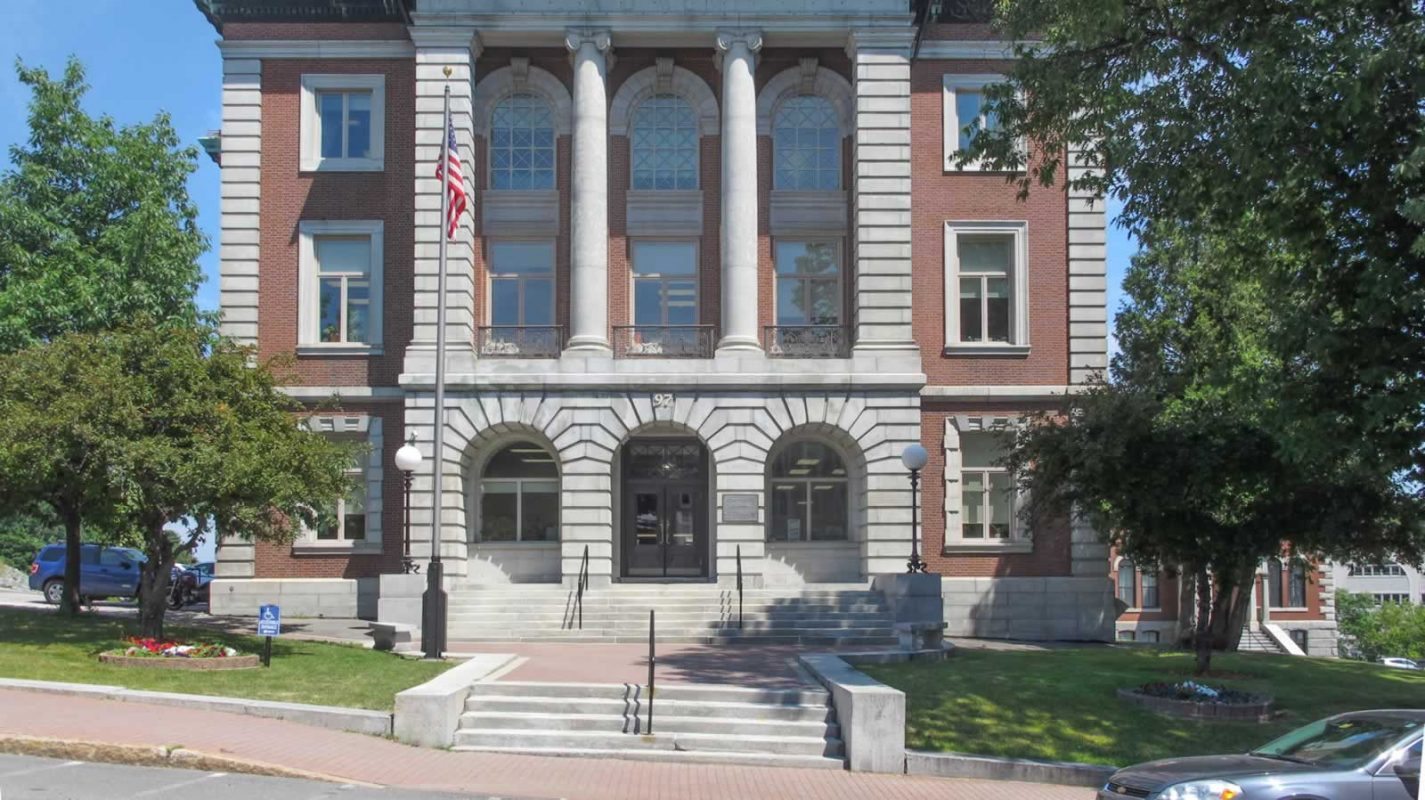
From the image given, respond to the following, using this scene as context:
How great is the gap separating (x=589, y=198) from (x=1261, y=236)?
677 inches

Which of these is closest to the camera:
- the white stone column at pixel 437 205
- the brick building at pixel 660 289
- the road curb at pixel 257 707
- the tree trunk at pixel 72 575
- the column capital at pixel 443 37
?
the road curb at pixel 257 707

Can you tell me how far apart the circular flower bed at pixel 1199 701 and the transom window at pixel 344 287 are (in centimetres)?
2061

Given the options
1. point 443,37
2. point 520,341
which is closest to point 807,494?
point 520,341

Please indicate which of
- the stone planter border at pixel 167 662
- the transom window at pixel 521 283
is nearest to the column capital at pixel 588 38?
the transom window at pixel 521 283

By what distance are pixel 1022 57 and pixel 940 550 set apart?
51.4 feet

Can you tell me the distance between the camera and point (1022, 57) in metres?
19.2

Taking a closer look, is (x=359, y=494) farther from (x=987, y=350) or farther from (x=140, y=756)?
(x=140, y=756)

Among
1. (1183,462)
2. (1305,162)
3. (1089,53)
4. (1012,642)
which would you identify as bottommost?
(1012,642)

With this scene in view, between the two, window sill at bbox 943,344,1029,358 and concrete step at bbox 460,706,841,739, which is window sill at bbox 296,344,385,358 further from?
concrete step at bbox 460,706,841,739

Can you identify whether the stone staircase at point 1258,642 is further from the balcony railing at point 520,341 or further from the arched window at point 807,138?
the balcony railing at point 520,341

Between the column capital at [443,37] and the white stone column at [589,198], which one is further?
the column capital at [443,37]

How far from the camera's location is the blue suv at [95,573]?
3822cm

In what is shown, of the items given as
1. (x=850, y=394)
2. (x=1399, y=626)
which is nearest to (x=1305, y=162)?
(x=850, y=394)

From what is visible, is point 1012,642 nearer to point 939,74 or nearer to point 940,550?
point 940,550
